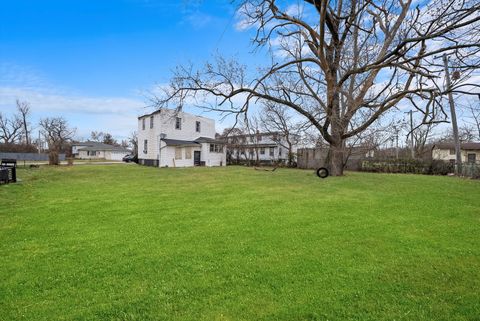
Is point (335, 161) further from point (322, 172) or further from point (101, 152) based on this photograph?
point (101, 152)

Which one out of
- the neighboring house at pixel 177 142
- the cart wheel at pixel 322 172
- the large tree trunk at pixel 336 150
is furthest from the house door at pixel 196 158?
the large tree trunk at pixel 336 150

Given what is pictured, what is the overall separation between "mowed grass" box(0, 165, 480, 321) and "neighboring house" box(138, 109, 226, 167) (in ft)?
66.0

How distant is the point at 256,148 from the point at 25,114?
4995cm

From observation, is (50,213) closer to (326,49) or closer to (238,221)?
(238,221)

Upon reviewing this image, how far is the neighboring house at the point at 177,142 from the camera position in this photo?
2642 cm

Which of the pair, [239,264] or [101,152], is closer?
[239,264]

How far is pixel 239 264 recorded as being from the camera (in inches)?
135

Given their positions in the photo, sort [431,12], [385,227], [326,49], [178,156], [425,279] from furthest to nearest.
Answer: [178,156] → [326,49] → [431,12] → [385,227] → [425,279]

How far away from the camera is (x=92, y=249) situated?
3979 millimetres

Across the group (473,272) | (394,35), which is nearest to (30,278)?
(473,272)

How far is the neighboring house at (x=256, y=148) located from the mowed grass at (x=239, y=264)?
25.3 m

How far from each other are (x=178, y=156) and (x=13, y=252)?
945 inches

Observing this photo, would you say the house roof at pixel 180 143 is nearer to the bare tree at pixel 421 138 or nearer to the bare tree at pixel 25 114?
the bare tree at pixel 421 138

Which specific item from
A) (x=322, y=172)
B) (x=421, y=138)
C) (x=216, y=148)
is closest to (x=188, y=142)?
(x=216, y=148)
